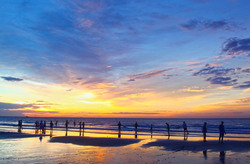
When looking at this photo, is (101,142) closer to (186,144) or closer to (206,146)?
(186,144)

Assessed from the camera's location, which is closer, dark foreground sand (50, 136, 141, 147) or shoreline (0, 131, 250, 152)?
shoreline (0, 131, 250, 152)

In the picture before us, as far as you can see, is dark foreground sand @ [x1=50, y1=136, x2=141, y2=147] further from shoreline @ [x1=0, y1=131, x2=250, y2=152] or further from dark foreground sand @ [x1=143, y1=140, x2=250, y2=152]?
dark foreground sand @ [x1=143, y1=140, x2=250, y2=152]

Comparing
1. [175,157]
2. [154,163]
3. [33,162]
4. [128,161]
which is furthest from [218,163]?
[33,162]

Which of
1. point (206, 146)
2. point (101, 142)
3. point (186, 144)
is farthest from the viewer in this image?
point (101, 142)

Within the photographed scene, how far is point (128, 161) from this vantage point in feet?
44.1

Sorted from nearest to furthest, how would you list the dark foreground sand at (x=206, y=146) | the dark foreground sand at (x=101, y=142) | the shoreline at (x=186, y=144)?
1. the dark foreground sand at (x=206, y=146)
2. the shoreline at (x=186, y=144)
3. the dark foreground sand at (x=101, y=142)

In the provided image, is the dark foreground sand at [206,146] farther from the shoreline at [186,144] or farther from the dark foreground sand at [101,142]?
the dark foreground sand at [101,142]

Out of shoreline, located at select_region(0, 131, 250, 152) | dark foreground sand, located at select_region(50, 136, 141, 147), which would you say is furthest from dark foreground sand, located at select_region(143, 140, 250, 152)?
dark foreground sand, located at select_region(50, 136, 141, 147)

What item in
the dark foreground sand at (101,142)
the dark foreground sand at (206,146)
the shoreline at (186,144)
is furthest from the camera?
the dark foreground sand at (101,142)

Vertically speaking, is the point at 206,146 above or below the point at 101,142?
above

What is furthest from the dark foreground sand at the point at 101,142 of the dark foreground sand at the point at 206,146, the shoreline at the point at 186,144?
the dark foreground sand at the point at 206,146

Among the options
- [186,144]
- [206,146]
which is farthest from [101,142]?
[206,146]

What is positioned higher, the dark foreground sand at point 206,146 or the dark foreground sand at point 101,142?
the dark foreground sand at point 206,146

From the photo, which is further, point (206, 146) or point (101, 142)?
point (101, 142)
